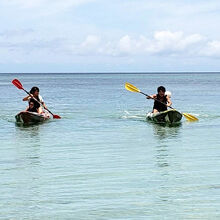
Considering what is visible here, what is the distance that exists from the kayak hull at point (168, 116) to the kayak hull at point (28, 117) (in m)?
4.29

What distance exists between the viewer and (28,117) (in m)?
19.6

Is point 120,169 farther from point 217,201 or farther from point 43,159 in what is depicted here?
point 217,201

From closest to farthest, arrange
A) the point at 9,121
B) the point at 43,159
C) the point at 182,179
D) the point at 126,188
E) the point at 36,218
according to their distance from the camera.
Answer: the point at 36,218, the point at 126,188, the point at 182,179, the point at 43,159, the point at 9,121

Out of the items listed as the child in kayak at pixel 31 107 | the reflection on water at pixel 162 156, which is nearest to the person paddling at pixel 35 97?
the child in kayak at pixel 31 107

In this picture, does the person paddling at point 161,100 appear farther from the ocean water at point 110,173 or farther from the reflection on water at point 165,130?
the ocean water at point 110,173

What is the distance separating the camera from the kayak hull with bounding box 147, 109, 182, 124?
1944 cm

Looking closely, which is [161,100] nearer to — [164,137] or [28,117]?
[164,137]

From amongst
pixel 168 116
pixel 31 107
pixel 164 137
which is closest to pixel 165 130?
pixel 168 116

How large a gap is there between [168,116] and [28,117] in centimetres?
516

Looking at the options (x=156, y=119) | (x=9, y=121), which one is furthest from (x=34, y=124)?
(x=156, y=119)

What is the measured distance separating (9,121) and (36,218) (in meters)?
14.8

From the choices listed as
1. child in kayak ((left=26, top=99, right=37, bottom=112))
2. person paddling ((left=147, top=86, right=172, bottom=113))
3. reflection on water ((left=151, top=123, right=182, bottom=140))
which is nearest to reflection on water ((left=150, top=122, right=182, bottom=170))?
reflection on water ((left=151, top=123, right=182, bottom=140))

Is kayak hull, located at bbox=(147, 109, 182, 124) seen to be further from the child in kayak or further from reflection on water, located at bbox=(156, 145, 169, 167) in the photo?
reflection on water, located at bbox=(156, 145, 169, 167)

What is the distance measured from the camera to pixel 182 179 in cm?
948
